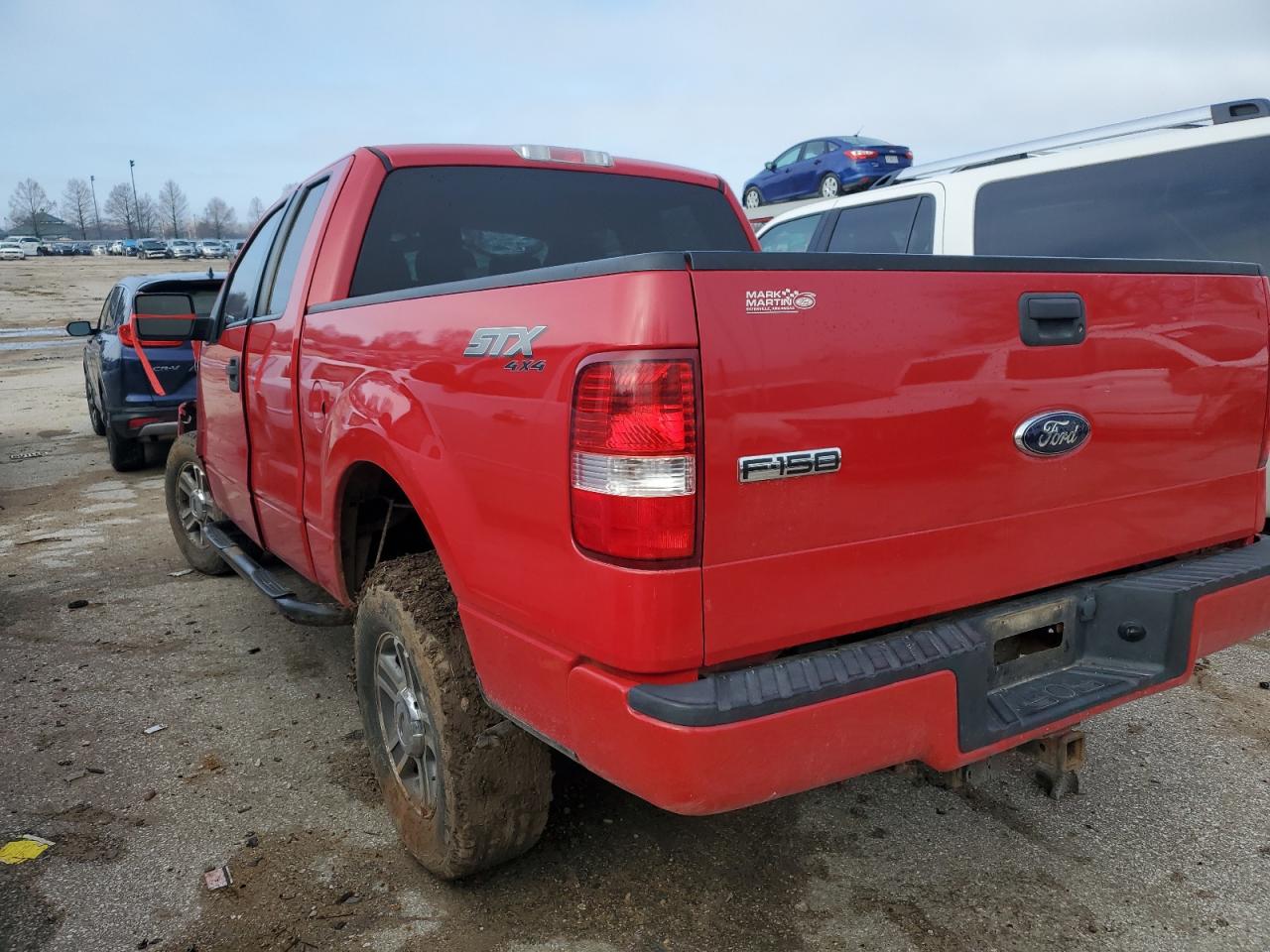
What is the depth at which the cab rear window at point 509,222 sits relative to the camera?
11.0 feet

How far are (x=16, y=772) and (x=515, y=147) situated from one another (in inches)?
113

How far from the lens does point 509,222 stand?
3.55 metres

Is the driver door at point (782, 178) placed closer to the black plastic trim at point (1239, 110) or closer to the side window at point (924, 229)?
the side window at point (924, 229)

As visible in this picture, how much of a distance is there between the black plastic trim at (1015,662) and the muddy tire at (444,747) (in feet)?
2.37

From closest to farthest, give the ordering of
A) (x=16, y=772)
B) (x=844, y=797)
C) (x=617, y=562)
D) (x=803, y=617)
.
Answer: (x=617, y=562)
(x=803, y=617)
(x=844, y=797)
(x=16, y=772)

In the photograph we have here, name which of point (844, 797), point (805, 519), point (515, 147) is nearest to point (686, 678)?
point (805, 519)

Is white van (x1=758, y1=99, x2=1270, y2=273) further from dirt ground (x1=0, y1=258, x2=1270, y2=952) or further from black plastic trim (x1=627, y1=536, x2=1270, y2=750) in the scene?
black plastic trim (x1=627, y1=536, x2=1270, y2=750)

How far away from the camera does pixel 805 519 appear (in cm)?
193

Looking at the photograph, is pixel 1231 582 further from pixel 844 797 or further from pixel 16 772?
pixel 16 772

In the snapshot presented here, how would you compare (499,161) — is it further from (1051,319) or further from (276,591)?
(1051,319)

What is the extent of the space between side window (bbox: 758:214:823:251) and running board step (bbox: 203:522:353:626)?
399 centimetres

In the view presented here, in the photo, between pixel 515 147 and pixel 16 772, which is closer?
pixel 16 772

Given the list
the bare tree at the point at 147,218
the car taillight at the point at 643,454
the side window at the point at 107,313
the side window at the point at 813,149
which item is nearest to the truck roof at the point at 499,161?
the car taillight at the point at 643,454

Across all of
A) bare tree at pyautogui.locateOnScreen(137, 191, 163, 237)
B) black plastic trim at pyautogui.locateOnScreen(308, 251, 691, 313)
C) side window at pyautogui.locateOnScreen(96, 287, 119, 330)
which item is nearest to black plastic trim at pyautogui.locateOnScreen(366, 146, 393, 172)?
black plastic trim at pyautogui.locateOnScreen(308, 251, 691, 313)
